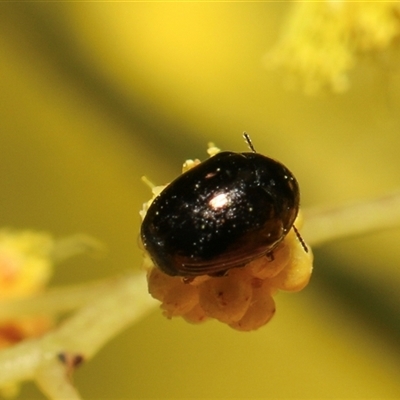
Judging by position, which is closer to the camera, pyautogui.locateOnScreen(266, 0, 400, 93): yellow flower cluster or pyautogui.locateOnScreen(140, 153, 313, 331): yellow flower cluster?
pyautogui.locateOnScreen(140, 153, 313, 331): yellow flower cluster

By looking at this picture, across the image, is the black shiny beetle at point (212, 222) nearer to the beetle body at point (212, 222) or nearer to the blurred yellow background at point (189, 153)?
the beetle body at point (212, 222)

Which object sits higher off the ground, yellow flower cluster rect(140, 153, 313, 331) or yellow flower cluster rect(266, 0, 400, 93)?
yellow flower cluster rect(140, 153, 313, 331)

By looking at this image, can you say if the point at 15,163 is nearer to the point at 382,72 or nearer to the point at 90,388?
the point at 90,388

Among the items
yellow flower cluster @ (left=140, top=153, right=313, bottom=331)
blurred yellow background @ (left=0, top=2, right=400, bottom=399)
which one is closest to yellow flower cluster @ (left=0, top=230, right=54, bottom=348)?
blurred yellow background @ (left=0, top=2, right=400, bottom=399)

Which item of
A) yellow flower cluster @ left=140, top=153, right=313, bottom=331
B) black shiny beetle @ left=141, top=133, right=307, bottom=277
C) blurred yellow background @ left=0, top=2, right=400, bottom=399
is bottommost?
blurred yellow background @ left=0, top=2, right=400, bottom=399

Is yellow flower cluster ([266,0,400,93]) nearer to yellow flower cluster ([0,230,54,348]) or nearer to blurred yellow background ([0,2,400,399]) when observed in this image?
blurred yellow background ([0,2,400,399])

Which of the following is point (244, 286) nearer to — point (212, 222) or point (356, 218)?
point (212, 222)

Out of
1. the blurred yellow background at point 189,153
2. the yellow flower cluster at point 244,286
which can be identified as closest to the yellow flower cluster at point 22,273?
the blurred yellow background at point 189,153

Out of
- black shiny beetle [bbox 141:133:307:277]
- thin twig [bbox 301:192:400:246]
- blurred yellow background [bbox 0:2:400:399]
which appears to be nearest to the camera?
black shiny beetle [bbox 141:133:307:277]
